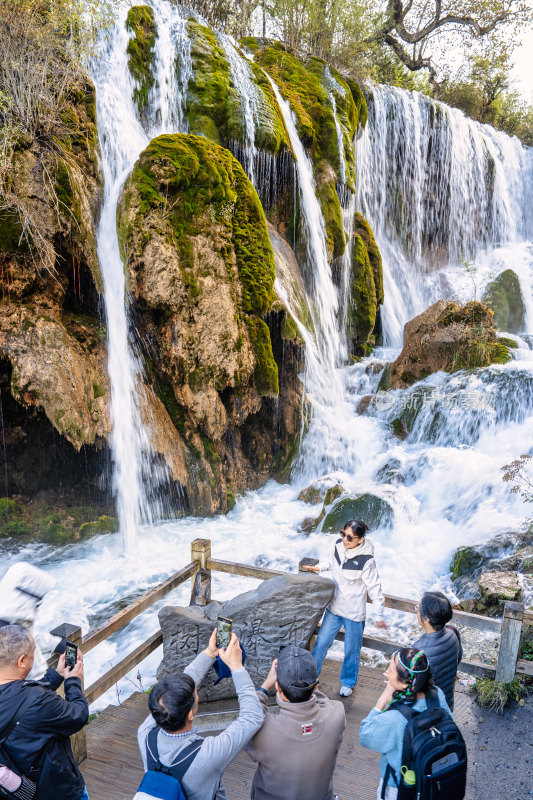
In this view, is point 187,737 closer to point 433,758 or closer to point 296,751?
point 296,751

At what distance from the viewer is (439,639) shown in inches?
122

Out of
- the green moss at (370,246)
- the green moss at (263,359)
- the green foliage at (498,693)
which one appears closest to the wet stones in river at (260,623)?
the green foliage at (498,693)

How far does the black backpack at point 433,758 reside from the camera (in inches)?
88.6

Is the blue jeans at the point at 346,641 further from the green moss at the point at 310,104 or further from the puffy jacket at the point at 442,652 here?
the green moss at the point at 310,104

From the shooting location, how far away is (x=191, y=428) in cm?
1025

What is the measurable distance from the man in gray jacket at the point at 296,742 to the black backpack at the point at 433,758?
32cm

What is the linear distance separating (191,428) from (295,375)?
9.92 ft

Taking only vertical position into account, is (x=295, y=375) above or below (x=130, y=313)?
below

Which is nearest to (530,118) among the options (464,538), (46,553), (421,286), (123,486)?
(421,286)

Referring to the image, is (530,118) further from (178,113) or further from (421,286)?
(178,113)

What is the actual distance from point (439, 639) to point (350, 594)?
1.06 metres

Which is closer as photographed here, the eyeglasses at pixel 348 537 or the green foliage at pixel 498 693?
the eyeglasses at pixel 348 537

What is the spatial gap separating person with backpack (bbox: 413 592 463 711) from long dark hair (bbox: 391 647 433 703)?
2.36 ft

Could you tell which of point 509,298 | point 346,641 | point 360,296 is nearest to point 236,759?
point 346,641
